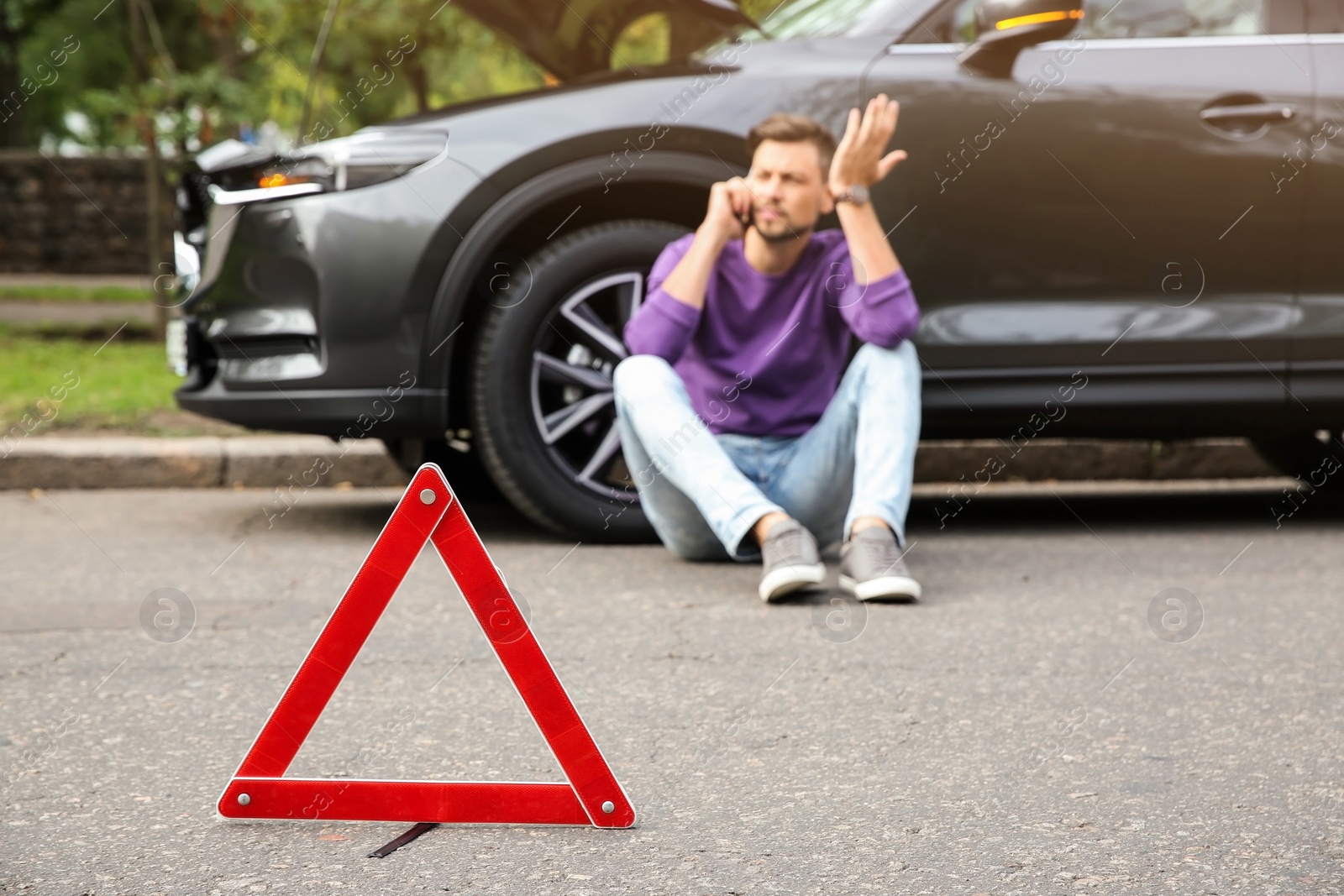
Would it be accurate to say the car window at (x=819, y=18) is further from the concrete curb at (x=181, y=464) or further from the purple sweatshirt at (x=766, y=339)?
the concrete curb at (x=181, y=464)

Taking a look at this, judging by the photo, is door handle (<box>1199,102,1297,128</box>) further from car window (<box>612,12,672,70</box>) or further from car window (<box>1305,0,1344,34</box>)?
car window (<box>612,12,672,70</box>)

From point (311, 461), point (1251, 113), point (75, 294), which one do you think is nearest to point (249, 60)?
point (75, 294)

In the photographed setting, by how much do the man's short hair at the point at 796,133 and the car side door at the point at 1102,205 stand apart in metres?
0.28

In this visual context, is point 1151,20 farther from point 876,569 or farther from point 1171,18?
point 876,569

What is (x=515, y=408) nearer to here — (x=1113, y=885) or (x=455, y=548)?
(x=455, y=548)

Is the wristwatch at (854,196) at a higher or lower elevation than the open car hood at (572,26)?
lower

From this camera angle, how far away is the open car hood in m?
5.14

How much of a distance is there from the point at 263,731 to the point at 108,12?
18650 mm

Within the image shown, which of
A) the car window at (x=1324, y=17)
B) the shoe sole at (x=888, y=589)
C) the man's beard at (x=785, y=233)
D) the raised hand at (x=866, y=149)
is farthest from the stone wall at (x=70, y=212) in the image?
the shoe sole at (x=888, y=589)

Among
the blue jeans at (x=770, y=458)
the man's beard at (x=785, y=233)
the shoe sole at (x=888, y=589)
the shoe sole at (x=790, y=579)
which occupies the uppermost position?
the man's beard at (x=785, y=233)

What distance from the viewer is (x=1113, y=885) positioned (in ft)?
6.16

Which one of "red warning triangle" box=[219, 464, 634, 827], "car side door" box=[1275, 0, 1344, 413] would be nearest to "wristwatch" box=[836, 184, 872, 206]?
"car side door" box=[1275, 0, 1344, 413]

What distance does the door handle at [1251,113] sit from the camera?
406 centimetres

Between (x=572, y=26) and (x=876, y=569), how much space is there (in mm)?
2760
